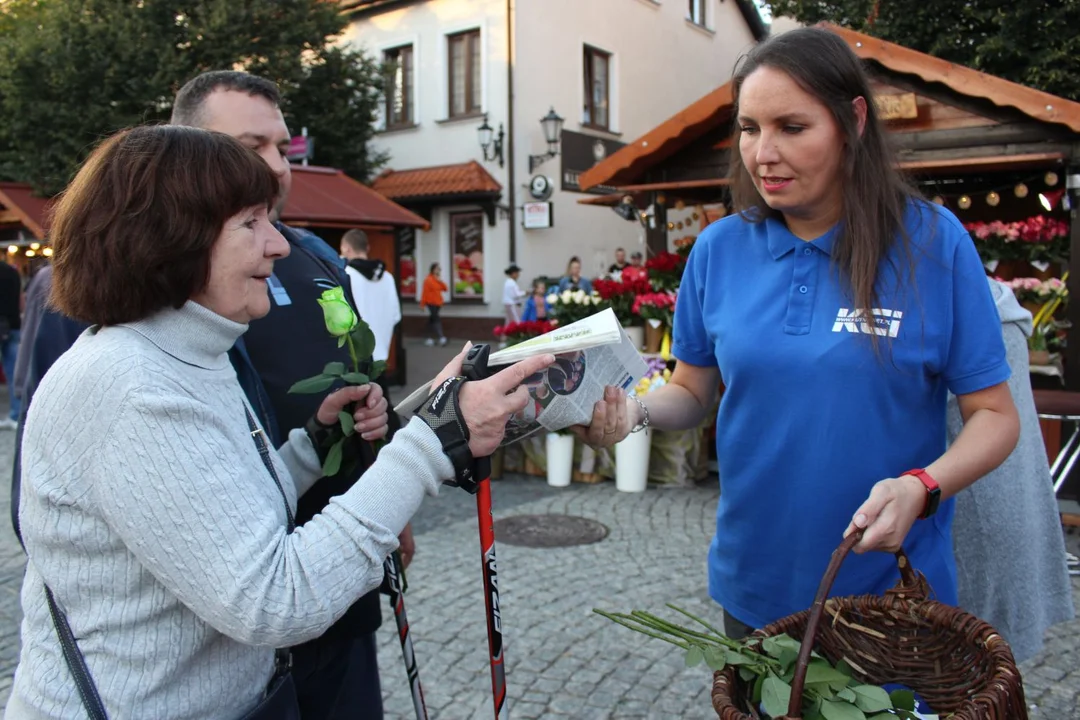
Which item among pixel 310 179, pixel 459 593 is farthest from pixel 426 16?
pixel 459 593

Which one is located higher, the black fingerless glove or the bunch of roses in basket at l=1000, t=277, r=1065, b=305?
the bunch of roses in basket at l=1000, t=277, r=1065, b=305

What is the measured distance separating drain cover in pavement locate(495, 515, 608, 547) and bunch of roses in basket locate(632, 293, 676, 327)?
183cm

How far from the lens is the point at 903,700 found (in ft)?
4.53

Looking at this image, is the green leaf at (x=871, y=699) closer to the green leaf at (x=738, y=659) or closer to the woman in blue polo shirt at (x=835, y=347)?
the green leaf at (x=738, y=659)

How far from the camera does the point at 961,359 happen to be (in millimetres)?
1630

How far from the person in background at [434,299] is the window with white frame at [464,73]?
11.1 feet

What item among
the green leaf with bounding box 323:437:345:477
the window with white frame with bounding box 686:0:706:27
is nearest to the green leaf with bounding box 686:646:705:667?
the green leaf with bounding box 323:437:345:477

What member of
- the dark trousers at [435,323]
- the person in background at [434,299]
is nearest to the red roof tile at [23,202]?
the person in background at [434,299]

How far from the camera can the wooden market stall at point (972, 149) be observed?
582cm

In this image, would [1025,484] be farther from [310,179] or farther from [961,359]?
[310,179]

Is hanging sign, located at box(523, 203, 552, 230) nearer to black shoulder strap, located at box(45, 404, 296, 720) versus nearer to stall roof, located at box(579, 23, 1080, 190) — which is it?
stall roof, located at box(579, 23, 1080, 190)

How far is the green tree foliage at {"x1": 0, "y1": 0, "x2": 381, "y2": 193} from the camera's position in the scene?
44.1 ft

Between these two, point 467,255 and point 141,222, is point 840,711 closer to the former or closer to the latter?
point 141,222

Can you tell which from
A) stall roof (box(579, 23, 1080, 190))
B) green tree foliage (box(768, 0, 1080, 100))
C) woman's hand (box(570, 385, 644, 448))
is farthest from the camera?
green tree foliage (box(768, 0, 1080, 100))
